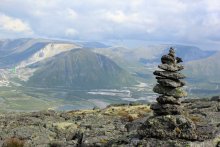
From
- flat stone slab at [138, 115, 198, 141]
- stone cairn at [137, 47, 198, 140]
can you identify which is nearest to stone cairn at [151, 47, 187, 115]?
stone cairn at [137, 47, 198, 140]

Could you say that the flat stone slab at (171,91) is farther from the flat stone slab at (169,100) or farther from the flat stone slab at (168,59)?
the flat stone slab at (168,59)

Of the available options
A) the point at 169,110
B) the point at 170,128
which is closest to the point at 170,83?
the point at 169,110

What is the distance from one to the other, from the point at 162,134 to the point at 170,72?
5.13 m

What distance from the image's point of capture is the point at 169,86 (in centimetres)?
3219

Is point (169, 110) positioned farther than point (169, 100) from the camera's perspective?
No

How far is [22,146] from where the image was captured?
4822 centimetres

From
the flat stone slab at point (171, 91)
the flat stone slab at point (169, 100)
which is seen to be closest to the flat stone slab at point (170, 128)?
the flat stone slab at point (169, 100)

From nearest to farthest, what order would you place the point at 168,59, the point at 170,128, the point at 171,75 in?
the point at 170,128 < the point at 171,75 < the point at 168,59

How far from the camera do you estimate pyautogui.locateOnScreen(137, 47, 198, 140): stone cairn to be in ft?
101

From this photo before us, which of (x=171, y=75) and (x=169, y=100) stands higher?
(x=171, y=75)

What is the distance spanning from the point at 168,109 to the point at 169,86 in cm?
190

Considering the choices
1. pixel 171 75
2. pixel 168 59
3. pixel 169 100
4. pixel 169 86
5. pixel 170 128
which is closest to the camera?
pixel 170 128

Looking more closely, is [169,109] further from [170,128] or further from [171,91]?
[170,128]

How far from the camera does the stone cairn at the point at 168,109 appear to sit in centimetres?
3076
